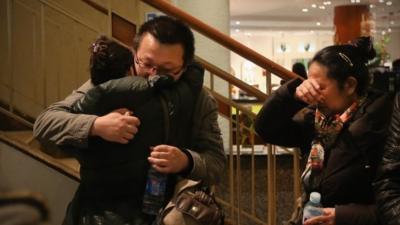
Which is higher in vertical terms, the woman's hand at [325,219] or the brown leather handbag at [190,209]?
the brown leather handbag at [190,209]

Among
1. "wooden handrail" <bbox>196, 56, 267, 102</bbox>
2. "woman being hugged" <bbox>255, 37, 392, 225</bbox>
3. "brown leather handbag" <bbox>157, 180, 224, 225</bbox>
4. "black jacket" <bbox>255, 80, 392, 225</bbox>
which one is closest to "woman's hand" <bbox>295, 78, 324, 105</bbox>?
"woman being hugged" <bbox>255, 37, 392, 225</bbox>

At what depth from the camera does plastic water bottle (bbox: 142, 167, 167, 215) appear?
119cm

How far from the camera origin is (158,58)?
126cm

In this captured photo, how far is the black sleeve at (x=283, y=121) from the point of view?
168 cm

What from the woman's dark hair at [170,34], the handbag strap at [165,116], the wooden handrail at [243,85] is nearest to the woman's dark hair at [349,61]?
the woman's dark hair at [170,34]

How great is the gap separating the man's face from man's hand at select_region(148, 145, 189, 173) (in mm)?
198

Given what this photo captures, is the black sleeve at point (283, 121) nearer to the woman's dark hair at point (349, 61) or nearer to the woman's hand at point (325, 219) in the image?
the woman's dark hair at point (349, 61)

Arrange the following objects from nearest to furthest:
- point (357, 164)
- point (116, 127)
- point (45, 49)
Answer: point (116, 127) → point (357, 164) → point (45, 49)

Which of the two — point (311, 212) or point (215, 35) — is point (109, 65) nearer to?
point (311, 212)

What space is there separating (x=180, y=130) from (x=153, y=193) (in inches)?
7.2

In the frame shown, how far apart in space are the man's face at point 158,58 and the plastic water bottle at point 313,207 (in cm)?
54

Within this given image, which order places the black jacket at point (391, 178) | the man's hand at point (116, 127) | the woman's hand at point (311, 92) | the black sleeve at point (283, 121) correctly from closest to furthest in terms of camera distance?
the man's hand at point (116, 127)
the black jacket at point (391, 178)
the woman's hand at point (311, 92)
the black sleeve at point (283, 121)

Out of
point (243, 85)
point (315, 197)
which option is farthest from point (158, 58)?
point (243, 85)

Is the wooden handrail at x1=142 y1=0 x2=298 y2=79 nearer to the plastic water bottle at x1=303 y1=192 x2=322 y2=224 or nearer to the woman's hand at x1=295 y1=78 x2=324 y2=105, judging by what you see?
the woman's hand at x1=295 y1=78 x2=324 y2=105
